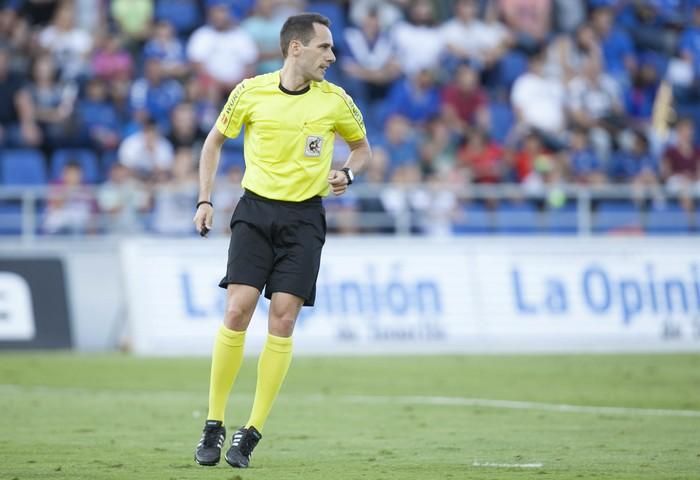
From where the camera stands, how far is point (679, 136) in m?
23.8

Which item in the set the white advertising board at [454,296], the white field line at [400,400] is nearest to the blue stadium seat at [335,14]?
the white advertising board at [454,296]

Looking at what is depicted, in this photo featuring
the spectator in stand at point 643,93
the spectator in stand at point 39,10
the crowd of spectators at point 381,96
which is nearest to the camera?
the crowd of spectators at point 381,96

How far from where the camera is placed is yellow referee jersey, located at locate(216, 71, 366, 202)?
8.41 m

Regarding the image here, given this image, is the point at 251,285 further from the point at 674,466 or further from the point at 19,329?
the point at 19,329

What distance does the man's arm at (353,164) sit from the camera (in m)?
8.35

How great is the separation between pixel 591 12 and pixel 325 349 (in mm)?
11830

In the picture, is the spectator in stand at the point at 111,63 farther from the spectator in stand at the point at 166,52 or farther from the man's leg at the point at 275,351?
the man's leg at the point at 275,351

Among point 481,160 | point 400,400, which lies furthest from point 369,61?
point 400,400

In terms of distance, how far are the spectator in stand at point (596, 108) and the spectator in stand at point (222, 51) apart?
5.75 m

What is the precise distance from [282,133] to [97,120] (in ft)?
43.1

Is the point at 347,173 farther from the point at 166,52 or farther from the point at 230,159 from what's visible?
the point at 166,52

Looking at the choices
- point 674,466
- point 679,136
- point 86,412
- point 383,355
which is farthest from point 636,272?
point 674,466

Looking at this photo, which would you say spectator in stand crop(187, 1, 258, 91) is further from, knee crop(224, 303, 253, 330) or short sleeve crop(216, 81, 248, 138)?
knee crop(224, 303, 253, 330)

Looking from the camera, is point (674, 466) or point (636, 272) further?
point (636, 272)
